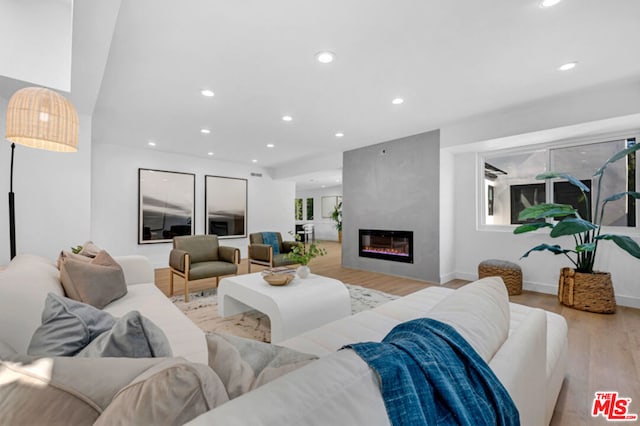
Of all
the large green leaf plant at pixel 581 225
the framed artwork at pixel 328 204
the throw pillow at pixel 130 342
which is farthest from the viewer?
the framed artwork at pixel 328 204

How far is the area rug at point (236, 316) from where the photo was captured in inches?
104

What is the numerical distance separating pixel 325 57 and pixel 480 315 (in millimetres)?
2207

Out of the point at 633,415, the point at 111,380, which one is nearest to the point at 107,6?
the point at 111,380

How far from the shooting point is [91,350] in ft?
2.65

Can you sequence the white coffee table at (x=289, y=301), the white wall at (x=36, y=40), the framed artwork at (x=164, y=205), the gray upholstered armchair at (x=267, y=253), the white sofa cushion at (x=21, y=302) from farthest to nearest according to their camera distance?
the framed artwork at (x=164, y=205)
the gray upholstered armchair at (x=267, y=253)
the white coffee table at (x=289, y=301)
the white wall at (x=36, y=40)
the white sofa cushion at (x=21, y=302)

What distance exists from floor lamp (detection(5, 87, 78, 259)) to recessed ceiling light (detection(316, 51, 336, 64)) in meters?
1.78

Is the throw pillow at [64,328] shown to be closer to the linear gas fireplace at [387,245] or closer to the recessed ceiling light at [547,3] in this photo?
the recessed ceiling light at [547,3]

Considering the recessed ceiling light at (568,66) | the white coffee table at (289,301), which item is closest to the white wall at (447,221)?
the recessed ceiling light at (568,66)

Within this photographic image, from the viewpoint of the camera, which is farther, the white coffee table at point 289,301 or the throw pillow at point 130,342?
the white coffee table at point 289,301

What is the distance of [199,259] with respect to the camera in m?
3.96

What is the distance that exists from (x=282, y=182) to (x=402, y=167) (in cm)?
395

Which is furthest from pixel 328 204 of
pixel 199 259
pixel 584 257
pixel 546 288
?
pixel 584 257

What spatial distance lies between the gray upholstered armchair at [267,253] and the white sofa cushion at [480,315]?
3288mm

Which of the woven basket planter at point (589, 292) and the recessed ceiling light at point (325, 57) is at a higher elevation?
the recessed ceiling light at point (325, 57)
